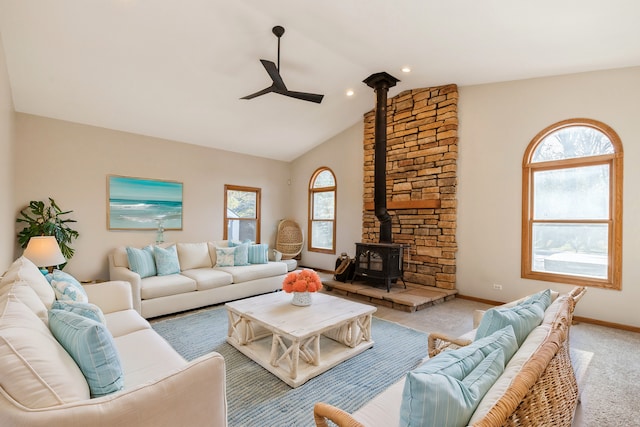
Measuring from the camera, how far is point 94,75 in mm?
3557

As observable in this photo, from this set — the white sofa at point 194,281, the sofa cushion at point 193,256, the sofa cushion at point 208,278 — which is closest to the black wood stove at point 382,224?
the white sofa at point 194,281

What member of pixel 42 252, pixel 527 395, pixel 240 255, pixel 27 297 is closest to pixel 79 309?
pixel 27 297

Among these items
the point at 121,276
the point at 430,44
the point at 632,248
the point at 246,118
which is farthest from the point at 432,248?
the point at 121,276

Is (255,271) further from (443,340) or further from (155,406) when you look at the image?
(155,406)

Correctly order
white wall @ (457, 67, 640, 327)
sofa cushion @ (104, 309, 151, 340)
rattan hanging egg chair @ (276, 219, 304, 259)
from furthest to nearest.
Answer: rattan hanging egg chair @ (276, 219, 304, 259)
white wall @ (457, 67, 640, 327)
sofa cushion @ (104, 309, 151, 340)

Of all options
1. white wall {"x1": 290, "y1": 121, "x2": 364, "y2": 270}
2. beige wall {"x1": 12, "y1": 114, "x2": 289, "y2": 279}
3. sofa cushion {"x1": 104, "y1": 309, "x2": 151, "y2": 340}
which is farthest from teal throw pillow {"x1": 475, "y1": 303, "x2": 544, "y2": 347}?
beige wall {"x1": 12, "y1": 114, "x2": 289, "y2": 279}

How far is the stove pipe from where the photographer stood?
4.67 meters

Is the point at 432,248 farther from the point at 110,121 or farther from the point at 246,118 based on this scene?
the point at 110,121

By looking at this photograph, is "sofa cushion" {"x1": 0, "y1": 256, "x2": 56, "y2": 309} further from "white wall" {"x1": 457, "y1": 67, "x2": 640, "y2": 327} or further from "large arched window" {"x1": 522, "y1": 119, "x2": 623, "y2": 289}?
"large arched window" {"x1": 522, "y1": 119, "x2": 623, "y2": 289}

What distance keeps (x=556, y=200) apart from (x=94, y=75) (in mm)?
5925

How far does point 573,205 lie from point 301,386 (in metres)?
3.98

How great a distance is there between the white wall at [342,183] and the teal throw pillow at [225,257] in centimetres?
236

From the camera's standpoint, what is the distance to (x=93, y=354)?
126 cm

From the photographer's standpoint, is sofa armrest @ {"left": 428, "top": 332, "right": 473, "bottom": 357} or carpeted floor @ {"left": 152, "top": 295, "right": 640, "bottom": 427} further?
carpeted floor @ {"left": 152, "top": 295, "right": 640, "bottom": 427}
